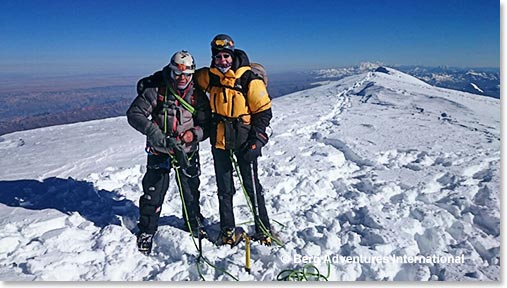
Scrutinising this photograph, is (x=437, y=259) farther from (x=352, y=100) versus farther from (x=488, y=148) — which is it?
(x=352, y=100)

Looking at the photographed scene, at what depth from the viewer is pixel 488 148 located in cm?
538

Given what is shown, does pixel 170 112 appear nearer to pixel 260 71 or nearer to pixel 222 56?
pixel 222 56

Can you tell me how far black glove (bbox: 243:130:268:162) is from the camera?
2982mm

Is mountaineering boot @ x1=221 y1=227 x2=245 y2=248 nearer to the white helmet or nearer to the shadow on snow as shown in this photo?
the shadow on snow

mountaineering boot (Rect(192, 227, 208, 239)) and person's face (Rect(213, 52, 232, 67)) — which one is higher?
person's face (Rect(213, 52, 232, 67))

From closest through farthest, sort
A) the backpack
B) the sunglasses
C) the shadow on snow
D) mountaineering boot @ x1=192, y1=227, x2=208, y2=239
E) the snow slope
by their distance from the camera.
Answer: the sunglasses, the snow slope, the backpack, mountaineering boot @ x1=192, y1=227, x2=208, y2=239, the shadow on snow

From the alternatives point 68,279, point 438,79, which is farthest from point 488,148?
point 438,79

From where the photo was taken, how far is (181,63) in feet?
9.38

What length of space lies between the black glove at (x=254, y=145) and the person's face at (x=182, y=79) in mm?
700

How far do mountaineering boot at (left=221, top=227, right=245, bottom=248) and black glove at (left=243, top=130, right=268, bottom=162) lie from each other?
761 millimetres

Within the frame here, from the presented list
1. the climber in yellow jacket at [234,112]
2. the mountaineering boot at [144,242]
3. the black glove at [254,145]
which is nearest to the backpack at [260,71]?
the climber in yellow jacket at [234,112]

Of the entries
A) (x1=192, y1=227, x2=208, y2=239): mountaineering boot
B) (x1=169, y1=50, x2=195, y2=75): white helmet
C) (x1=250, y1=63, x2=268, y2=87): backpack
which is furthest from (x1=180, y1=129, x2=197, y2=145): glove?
(x1=192, y1=227, x2=208, y2=239): mountaineering boot

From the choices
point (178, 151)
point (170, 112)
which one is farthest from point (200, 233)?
point (170, 112)

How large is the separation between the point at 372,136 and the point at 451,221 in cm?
351
